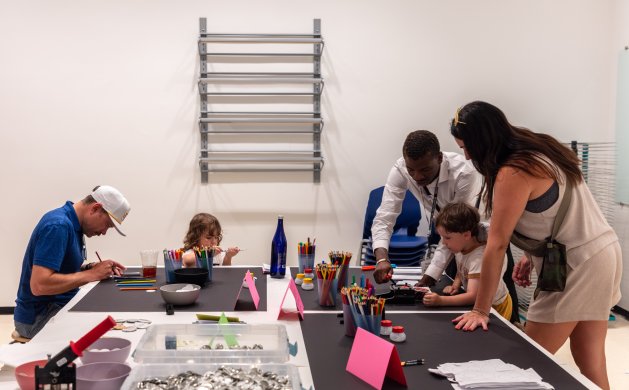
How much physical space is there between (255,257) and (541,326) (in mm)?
2770

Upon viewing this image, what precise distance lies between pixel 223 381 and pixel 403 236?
10.6 feet

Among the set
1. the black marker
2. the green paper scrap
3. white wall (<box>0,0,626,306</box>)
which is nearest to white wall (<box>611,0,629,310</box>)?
white wall (<box>0,0,626,306</box>)

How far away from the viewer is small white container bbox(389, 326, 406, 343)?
1.84m

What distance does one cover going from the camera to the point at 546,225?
2.12 meters

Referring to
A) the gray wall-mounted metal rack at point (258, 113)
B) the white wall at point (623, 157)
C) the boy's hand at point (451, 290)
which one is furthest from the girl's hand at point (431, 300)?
the white wall at point (623, 157)

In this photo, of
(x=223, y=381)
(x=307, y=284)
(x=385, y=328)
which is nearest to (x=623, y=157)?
(x=307, y=284)

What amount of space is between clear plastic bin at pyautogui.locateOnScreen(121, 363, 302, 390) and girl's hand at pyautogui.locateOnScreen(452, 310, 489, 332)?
0.72m

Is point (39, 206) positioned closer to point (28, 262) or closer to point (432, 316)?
point (28, 262)

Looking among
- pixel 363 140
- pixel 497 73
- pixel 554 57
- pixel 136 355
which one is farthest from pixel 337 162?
pixel 136 355

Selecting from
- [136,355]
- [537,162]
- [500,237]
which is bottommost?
→ [136,355]

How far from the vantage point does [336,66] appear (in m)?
4.59

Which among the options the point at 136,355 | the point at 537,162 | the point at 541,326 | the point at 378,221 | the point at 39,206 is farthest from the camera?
the point at 39,206

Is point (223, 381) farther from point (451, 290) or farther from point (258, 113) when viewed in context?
point (258, 113)

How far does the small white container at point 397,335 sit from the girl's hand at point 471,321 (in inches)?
9.6
